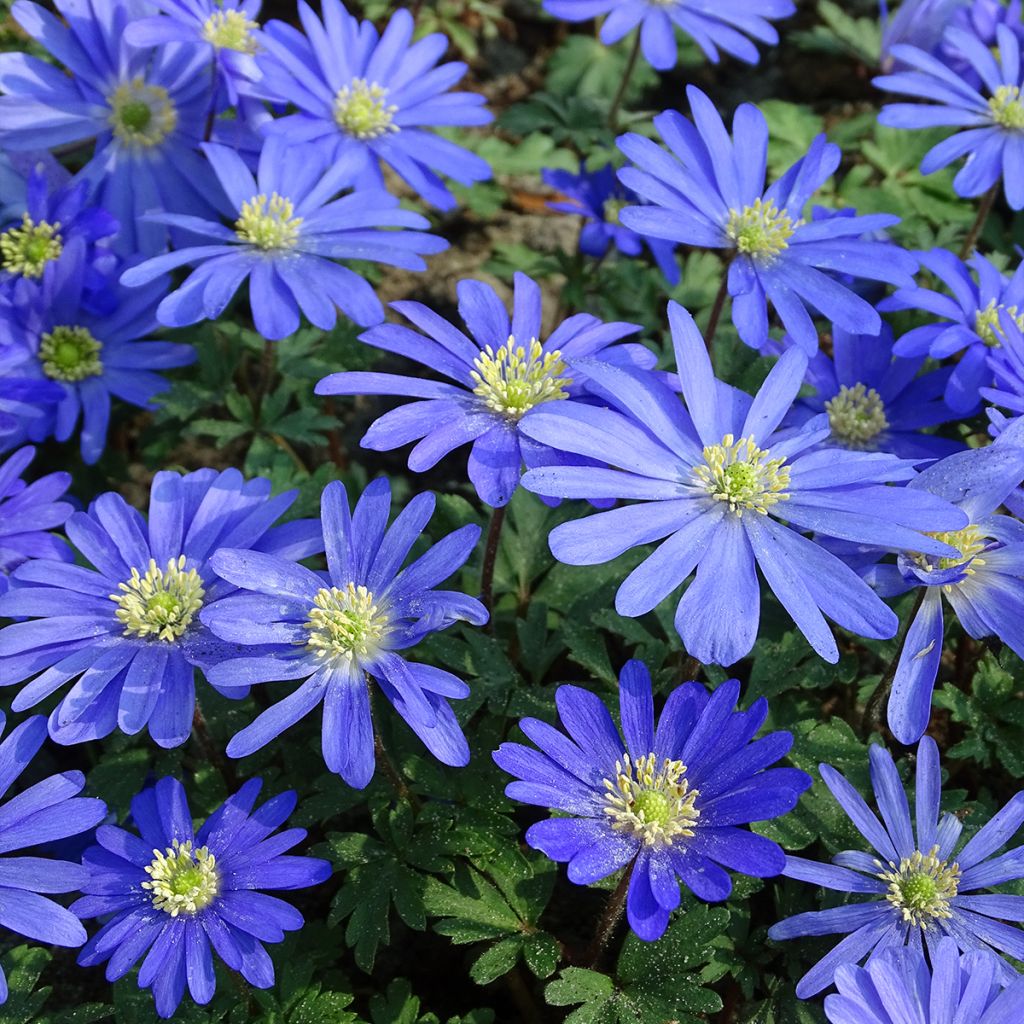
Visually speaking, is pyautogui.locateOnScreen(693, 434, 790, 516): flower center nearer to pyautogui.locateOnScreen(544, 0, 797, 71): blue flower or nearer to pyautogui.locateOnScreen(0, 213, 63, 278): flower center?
pyautogui.locateOnScreen(544, 0, 797, 71): blue flower

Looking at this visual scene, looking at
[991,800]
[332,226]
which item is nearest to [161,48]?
[332,226]

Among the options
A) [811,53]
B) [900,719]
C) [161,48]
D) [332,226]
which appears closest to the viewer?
[900,719]

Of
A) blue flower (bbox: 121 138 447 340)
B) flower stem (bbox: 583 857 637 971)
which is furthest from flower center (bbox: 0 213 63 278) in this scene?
flower stem (bbox: 583 857 637 971)

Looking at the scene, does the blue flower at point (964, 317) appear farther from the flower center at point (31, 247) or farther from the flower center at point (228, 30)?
the flower center at point (31, 247)

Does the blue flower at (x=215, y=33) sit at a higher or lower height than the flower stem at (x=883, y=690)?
higher

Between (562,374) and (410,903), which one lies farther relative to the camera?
(562,374)

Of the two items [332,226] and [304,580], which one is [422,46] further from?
[304,580]

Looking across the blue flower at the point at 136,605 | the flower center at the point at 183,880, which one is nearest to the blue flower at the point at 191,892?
the flower center at the point at 183,880
